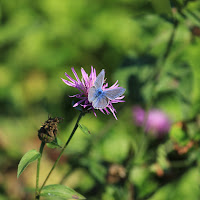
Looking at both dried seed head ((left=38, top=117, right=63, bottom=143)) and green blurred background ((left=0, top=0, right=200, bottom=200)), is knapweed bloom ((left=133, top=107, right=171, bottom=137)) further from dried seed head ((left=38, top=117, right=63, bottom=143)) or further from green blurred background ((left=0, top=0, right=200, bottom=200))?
dried seed head ((left=38, top=117, right=63, bottom=143))

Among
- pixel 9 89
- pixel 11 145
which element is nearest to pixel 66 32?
pixel 9 89

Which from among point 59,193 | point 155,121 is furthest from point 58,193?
point 155,121

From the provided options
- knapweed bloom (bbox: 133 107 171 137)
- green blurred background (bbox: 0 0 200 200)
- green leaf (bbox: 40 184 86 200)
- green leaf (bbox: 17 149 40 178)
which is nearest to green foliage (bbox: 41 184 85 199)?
green leaf (bbox: 40 184 86 200)

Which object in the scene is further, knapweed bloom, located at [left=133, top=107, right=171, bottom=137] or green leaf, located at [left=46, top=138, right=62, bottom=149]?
knapweed bloom, located at [left=133, top=107, right=171, bottom=137]

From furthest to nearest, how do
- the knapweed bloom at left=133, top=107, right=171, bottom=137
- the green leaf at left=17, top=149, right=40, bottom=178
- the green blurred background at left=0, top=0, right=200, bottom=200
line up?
the knapweed bloom at left=133, top=107, right=171, bottom=137, the green blurred background at left=0, top=0, right=200, bottom=200, the green leaf at left=17, top=149, right=40, bottom=178

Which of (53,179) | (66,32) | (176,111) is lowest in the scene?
(53,179)

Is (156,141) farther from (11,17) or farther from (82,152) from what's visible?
(11,17)

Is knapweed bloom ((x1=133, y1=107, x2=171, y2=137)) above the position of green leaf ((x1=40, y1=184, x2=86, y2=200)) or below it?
above
